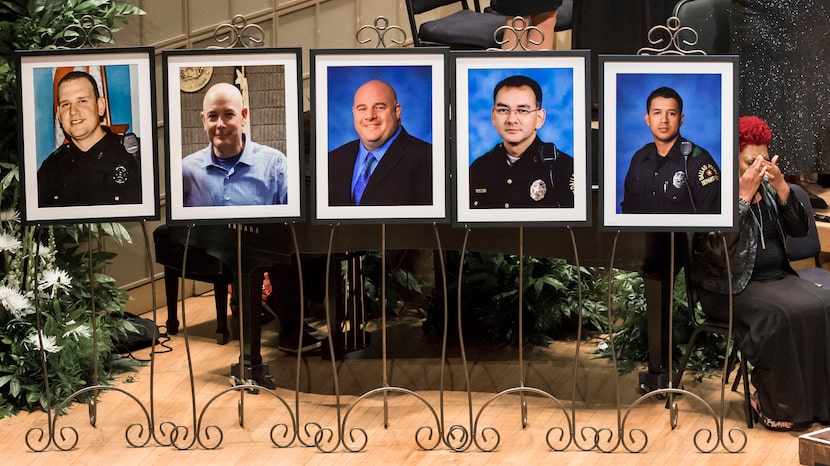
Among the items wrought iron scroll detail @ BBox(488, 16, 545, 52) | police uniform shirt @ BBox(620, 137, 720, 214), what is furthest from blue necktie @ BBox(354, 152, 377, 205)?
police uniform shirt @ BBox(620, 137, 720, 214)

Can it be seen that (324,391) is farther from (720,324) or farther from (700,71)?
(700,71)

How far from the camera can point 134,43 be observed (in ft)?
21.2

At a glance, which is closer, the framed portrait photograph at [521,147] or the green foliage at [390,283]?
the framed portrait photograph at [521,147]

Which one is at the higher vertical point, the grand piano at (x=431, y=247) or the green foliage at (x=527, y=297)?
the grand piano at (x=431, y=247)

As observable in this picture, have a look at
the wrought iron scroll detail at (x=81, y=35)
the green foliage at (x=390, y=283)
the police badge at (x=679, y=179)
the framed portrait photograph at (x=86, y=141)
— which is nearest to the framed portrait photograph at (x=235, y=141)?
the framed portrait photograph at (x=86, y=141)

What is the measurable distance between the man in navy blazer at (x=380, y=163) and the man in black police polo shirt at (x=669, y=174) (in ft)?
2.31

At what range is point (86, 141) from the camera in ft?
14.7

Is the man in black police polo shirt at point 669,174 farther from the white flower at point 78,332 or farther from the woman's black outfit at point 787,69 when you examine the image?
the white flower at point 78,332

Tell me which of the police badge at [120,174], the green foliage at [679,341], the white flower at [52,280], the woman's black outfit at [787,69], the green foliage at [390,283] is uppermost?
the woman's black outfit at [787,69]

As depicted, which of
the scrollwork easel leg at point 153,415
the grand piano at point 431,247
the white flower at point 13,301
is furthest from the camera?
the white flower at point 13,301

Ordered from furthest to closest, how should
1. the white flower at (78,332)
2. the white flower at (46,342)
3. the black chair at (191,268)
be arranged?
the black chair at (191,268)
the white flower at (78,332)
the white flower at (46,342)

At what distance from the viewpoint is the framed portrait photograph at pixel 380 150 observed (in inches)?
175

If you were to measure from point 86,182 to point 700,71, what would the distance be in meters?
2.12

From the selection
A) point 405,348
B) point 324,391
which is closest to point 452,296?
point 405,348
